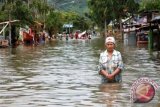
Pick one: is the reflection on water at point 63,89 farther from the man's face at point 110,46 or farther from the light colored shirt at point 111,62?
the man's face at point 110,46

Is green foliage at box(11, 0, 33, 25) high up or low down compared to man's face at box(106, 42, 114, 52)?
up

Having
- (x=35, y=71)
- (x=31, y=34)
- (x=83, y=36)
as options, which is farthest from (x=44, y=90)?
(x=83, y=36)

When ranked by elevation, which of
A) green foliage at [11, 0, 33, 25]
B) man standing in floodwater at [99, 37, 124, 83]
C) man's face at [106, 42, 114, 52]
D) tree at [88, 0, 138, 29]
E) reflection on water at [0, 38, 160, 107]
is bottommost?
reflection on water at [0, 38, 160, 107]

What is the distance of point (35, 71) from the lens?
18969 mm

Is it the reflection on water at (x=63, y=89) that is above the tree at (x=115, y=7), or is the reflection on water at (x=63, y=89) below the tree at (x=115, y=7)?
below

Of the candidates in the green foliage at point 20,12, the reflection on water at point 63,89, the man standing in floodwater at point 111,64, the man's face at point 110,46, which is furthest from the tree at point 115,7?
the man's face at point 110,46

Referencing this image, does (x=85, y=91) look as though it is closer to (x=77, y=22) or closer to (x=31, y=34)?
(x=31, y=34)

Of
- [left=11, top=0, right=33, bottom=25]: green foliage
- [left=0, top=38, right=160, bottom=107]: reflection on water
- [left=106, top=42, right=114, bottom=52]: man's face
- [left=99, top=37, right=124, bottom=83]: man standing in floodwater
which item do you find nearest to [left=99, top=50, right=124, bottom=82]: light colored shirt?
[left=99, top=37, right=124, bottom=83]: man standing in floodwater

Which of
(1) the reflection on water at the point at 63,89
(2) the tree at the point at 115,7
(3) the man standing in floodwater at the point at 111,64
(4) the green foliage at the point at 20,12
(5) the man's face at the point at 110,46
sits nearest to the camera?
(1) the reflection on water at the point at 63,89

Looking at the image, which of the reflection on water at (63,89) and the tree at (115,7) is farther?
the tree at (115,7)

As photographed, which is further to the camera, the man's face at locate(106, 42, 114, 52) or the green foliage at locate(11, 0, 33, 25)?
the green foliage at locate(11, 0, 33, 25)

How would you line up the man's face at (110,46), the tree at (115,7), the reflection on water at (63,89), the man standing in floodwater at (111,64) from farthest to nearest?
the tree at (115,7), the man standing in floodwater at (111,64), the man's face at (110,46), the reflection on water at (63,89)

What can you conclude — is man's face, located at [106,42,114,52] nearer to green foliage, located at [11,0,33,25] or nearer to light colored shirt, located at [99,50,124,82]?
light colored shirt, located at [99,50,124,82]

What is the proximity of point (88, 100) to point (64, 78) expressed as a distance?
529 centimetres
